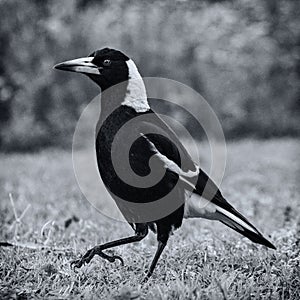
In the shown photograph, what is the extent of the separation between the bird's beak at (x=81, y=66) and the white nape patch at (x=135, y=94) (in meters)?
0.19

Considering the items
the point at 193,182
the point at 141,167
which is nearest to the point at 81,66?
the point at 141,167

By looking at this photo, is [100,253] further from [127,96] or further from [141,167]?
[127,96]

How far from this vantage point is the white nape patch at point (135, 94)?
10.6 feet

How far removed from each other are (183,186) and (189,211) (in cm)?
17

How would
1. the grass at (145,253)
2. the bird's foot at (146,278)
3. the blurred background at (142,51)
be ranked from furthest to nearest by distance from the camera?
the blurred background at (142,51), the bird's foot at (146,278), the grass at (145,253)

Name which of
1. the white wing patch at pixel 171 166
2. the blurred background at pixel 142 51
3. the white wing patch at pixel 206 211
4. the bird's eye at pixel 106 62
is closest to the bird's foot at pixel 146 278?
the white wing patch at pixel 206 211

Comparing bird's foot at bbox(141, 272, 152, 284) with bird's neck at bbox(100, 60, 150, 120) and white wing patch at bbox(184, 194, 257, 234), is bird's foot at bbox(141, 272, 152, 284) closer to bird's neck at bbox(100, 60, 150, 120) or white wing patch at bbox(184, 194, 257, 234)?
white wing patch at bbox(184, 194, 257, 234)

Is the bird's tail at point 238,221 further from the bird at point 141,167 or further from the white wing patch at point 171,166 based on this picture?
the white wing patch at point 171,166

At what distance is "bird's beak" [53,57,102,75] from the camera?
3.26m

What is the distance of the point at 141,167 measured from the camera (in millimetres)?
2957

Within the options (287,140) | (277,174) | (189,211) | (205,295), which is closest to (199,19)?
(287,140)

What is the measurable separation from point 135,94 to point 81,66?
0.34 metres

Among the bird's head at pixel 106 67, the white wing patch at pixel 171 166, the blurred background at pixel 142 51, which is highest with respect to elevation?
the bird's head at pixel 106 67

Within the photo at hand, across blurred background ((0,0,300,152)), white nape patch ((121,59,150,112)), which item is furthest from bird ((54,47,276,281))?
blurred background ((0,0,300,152))
